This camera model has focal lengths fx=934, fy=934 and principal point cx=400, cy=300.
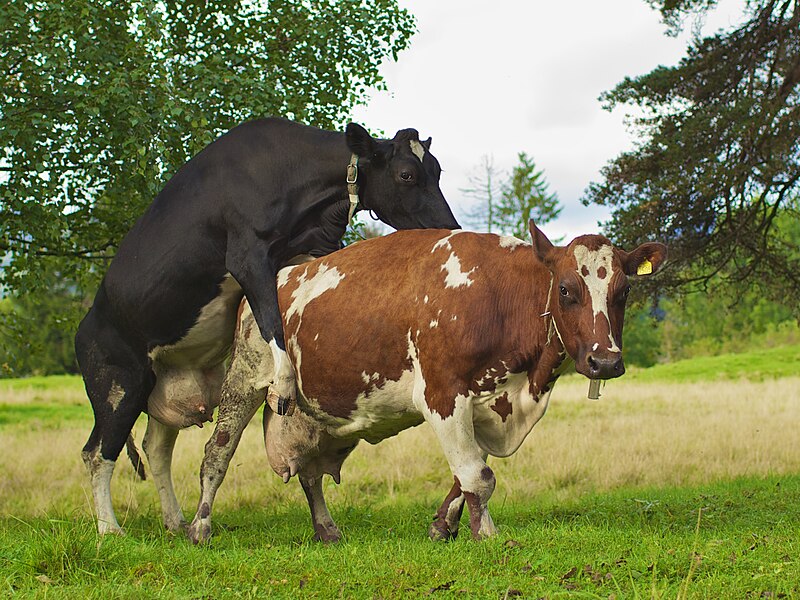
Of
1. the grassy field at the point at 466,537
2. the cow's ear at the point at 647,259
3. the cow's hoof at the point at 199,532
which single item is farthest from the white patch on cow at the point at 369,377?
the cow's ear at the point at 647,259

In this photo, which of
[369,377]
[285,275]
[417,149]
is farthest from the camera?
[285,275]

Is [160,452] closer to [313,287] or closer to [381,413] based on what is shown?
[313,287]

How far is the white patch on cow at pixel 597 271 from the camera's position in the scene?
6348 mm

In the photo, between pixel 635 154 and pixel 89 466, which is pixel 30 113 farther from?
pixel 635 154

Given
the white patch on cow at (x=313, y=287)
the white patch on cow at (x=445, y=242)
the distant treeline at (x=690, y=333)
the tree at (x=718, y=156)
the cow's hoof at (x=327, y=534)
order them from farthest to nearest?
the distant treeline at (x=690, y=333), the tree at (x=718, y=156), the cow's hoof at (x=327, y=534), the white patch on cow at (x=313, y=287), the white patch on cow at (x=445, y=242)

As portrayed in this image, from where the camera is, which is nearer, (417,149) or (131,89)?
(417,149)

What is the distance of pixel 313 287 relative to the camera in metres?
8.06

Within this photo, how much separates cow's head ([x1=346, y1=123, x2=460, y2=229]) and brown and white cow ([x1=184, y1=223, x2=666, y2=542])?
201mm

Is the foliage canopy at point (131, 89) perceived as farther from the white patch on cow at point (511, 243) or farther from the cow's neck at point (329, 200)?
the white patch on cow at point (511, 243)

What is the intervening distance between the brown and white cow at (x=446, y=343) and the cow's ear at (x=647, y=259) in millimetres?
10

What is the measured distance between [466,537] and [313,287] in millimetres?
2472

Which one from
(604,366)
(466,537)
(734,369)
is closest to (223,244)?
(466,537)

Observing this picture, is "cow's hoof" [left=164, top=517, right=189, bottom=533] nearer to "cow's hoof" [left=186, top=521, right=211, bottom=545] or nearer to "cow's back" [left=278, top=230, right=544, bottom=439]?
"cow's hoof" [left=186, top=521, right=211, bottom=545]

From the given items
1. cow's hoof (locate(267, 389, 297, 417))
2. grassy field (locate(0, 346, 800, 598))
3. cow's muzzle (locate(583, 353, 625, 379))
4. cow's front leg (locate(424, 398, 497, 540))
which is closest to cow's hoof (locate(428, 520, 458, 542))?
grassy field (locate(0, 346, 800, 598))
